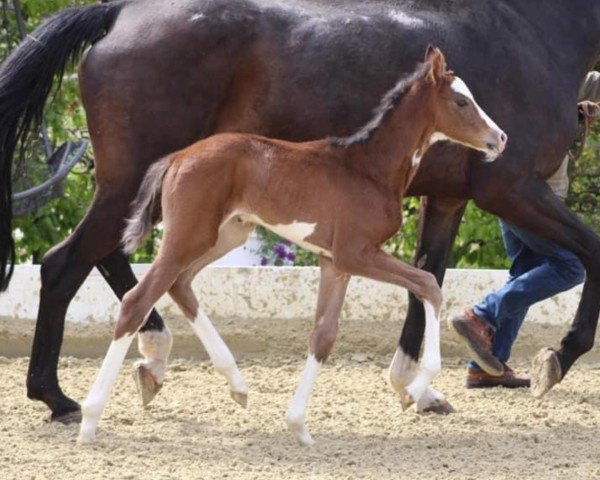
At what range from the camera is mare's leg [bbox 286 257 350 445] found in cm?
564

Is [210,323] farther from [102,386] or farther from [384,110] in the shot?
[384,110]

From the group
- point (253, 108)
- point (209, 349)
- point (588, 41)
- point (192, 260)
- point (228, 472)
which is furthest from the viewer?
point (588, 41)

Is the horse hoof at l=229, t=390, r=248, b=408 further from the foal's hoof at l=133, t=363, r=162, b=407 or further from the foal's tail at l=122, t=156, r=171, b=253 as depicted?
the foal's tail at l=122, t=156, r=171, b=253

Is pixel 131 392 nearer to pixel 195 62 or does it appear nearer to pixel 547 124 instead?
pixel 195 62

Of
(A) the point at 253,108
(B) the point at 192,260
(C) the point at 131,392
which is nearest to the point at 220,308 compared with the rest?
(C) the point at 131,392

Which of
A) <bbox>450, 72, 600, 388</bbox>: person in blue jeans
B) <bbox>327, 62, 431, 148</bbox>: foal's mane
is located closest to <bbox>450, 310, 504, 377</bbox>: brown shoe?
<bbox>450, 72, 600, 388</bbox>: person in blue jeans

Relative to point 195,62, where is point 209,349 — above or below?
below

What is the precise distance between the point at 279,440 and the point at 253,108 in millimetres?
1468

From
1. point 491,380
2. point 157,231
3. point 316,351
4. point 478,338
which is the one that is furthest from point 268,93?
point 157,231

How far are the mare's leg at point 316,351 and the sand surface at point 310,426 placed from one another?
100mm

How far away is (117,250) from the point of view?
6.68 metres

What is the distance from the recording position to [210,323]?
Result: 6016mm

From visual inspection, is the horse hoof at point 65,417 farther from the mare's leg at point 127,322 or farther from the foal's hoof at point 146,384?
the mare's leg at point 127,322

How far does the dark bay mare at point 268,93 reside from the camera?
20.3 ft
